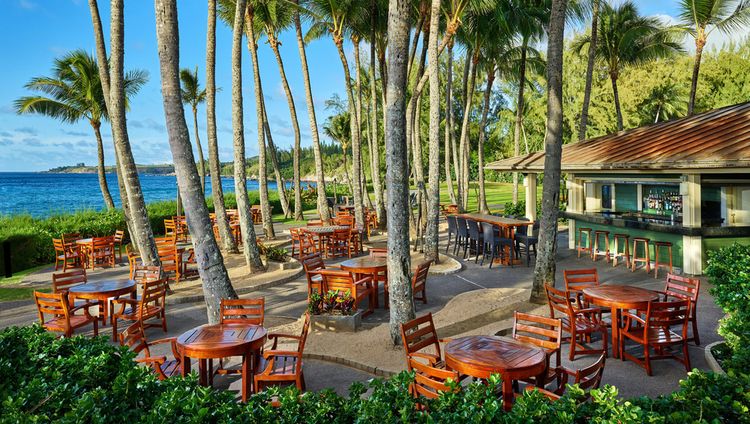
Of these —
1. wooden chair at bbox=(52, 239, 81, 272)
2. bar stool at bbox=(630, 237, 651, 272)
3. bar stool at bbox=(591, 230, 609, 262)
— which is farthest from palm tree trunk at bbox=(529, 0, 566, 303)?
wooden chair at bbox=(52, 239, 81, 272)

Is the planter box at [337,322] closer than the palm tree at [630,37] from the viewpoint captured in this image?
Yes

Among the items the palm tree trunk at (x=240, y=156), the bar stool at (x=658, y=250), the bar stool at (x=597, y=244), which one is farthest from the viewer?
the bar stool at (x=597, y=244)

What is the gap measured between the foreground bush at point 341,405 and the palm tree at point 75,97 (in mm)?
20059

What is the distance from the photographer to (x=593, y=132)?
3838cm

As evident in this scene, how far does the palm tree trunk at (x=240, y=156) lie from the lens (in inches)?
518

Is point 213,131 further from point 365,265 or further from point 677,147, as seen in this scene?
point 677,147

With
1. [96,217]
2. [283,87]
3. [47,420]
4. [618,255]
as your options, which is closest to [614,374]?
[47,420]

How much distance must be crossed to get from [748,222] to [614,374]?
26.0ft

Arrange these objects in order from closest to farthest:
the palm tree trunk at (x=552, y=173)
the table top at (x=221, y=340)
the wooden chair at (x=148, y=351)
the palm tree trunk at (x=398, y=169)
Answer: the table top at (x=221, y=340)
the wooden chair at (x=148, y=351)
the palm tree trunk at (x=398, y=169)
the palm tree trunk at (x=552, y=173)

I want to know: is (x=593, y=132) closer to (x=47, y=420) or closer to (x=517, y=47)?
(x=517, y=47)

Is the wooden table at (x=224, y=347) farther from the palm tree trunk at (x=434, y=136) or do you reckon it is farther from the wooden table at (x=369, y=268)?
the palm tree trunk at (x=434, y=136)

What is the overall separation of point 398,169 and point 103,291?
5262mm

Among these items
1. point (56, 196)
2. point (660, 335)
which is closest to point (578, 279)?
point (660, 335)

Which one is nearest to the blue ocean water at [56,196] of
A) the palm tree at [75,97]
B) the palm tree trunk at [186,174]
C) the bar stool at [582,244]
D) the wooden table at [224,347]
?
the palm tree at [75,97]
